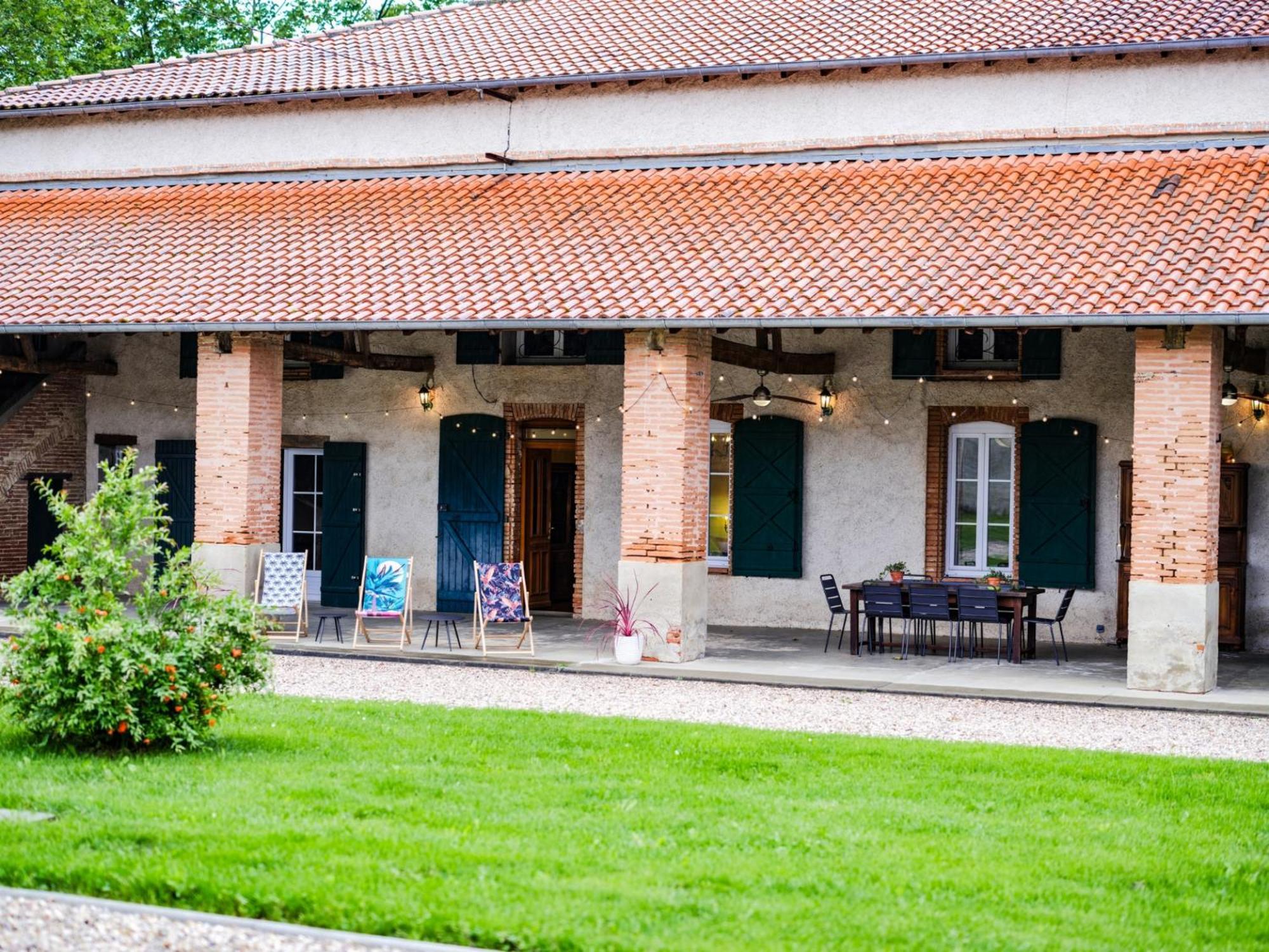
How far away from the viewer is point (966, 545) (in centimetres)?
1766

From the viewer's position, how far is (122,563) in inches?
361

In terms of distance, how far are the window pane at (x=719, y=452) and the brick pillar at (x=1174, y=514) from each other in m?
6.16

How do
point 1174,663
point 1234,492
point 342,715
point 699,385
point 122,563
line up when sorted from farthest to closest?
point 1234,492 → point 699,385 → point 1174,663 → point 342,715 → point 122,563

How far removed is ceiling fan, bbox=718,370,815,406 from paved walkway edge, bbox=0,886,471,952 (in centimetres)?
1200

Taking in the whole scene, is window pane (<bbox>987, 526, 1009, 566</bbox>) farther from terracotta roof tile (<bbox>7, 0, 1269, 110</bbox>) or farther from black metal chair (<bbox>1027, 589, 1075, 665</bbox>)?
terracotta roof tile (<bbox>7, 0, 1269, 110</bbox>)

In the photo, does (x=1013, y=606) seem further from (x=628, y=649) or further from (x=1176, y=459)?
(x=628, y=649)

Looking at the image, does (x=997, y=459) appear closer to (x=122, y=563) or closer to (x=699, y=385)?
(x=699, y=385)

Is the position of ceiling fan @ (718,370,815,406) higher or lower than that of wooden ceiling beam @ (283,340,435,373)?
lower

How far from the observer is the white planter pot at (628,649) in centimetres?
1468

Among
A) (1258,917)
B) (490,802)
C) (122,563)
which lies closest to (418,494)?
(122,563)

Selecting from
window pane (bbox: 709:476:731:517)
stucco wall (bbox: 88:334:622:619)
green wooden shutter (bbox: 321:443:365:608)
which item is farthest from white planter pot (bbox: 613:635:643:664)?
green wooden shutter (bbox: 321:443:365:608)

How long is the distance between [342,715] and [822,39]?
33.6 feet

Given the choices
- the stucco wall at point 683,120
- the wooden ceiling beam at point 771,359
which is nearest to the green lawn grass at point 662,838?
the wooden ceiling beam at point 771,359

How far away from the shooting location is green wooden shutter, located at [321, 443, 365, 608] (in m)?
19.8
